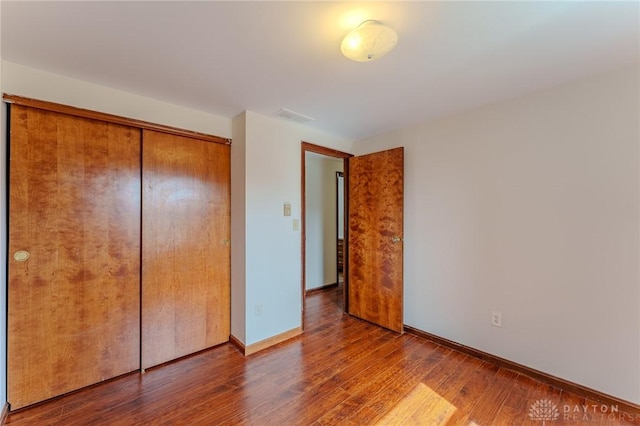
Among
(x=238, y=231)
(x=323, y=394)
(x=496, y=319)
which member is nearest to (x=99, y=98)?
(x=238, y=231)

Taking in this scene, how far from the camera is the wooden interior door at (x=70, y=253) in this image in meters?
1.70

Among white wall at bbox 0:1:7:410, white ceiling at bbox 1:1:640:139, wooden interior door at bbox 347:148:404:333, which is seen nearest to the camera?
white ceiling at bbox 1:1:640:139

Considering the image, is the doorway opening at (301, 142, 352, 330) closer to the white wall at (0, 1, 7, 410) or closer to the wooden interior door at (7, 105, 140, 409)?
the wooden interior door at (7, 105, 140, 409)

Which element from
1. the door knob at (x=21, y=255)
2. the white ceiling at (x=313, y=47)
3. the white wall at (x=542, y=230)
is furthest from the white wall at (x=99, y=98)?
the white wall at (x=542, y=230)

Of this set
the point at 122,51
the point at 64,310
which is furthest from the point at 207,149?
the point at 64,310

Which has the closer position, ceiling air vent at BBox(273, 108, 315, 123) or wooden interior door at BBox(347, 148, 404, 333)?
ceiling air vent at BBox(273, 108, 315, 123)

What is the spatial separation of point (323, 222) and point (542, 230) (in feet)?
9.94

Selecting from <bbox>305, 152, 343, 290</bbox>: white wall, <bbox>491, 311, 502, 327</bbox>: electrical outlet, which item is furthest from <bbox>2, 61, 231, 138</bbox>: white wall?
<bbox>491, 311, 502, 327</bbox>: electrical outlet

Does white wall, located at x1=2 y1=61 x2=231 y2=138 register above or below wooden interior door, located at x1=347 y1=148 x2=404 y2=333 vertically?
above

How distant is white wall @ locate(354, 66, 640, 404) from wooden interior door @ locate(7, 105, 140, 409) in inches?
107

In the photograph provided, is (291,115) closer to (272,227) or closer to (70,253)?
(272,227)

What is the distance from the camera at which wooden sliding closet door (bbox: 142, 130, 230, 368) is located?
2.20 metres

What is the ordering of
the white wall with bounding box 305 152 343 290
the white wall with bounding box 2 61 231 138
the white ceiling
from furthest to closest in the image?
the white wall with bounding box 305 152 343 290
the white wall with bounding box 2 61 231 138
the white ceiling

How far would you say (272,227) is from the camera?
2.67 metres
